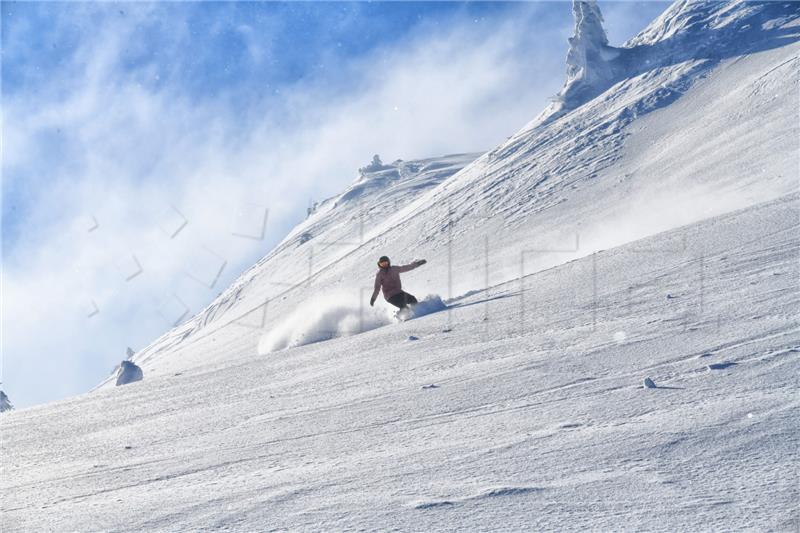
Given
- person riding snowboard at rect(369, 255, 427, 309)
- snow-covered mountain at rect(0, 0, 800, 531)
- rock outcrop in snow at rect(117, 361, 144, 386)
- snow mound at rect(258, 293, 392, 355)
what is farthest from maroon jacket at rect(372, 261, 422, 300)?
rock outcrop in snow at rect(117, 361, 144, 386)

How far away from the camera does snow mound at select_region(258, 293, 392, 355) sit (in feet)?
43.6

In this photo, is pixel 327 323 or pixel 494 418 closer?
pixel 494 418

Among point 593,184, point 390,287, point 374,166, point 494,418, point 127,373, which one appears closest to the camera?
point 494,418

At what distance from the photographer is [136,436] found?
6559 millimetres

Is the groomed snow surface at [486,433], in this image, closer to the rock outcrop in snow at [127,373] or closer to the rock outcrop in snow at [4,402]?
the rock outcrop in snow at [127,373]

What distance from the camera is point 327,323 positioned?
1366 cm

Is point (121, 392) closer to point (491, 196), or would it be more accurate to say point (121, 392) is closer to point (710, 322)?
point (710, 322)

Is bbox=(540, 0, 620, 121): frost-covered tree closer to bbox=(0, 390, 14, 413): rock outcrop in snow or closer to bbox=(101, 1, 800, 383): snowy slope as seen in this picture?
bbox=(101, 1, 800, 383): snowy slope

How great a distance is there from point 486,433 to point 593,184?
40.9 meters

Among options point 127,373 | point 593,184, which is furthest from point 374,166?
point 127,373

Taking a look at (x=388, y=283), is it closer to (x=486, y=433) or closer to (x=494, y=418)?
(x=494, y=418)

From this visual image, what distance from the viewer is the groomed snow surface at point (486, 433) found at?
3549 mm

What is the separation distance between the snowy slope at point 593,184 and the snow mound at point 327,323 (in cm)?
5

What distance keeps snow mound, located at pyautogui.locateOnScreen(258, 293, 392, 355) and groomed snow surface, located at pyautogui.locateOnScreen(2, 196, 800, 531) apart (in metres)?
3.50
